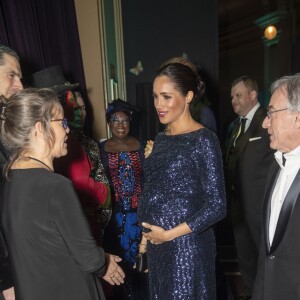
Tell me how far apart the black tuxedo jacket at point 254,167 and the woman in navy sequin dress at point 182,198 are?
1035 millimetres

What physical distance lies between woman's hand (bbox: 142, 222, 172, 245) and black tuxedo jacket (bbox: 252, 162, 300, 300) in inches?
18.3

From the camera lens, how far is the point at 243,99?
2.99 meters

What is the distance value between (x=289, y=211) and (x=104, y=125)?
2925mm

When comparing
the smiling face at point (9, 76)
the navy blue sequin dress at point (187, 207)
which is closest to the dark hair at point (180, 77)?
the navy blue sequin dress at point (187, 207)

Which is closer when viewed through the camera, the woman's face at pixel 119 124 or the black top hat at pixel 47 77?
the black top hat at pixel 47 77

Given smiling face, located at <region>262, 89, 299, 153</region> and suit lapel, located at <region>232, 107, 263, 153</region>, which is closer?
smiling face, located at <region>262, 89, 299, 153</region>

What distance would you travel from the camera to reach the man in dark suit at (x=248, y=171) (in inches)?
102

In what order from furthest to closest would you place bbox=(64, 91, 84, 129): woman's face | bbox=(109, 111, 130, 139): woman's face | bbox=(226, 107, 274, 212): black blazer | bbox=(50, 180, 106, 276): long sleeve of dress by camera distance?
bbox=(109, 111, 130, 139): woman's face
bbox=(226, 107, 274, 212): black blazer
bbox=(64, 91, 84, 129): woman's face
bbox=(50, 180, 106, 276): long sleeve of dress

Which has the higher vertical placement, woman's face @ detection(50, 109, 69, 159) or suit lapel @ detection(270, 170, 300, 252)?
woman's face @ detection(50, 109, 69, 159)

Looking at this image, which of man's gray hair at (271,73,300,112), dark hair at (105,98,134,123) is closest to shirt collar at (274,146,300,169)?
man's gray hair at (271,73,300,112)

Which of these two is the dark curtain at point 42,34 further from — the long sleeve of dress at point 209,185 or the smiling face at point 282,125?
the smiling face at point 282,125

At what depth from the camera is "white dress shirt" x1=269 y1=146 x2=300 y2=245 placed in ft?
4.61

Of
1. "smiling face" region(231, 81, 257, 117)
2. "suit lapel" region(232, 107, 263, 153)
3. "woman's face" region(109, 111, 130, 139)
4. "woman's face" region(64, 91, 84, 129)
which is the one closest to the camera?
"woman's face" region(64, 91, 84, 129)

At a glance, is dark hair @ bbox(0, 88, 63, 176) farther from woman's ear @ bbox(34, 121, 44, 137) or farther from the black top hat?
the black top hat
